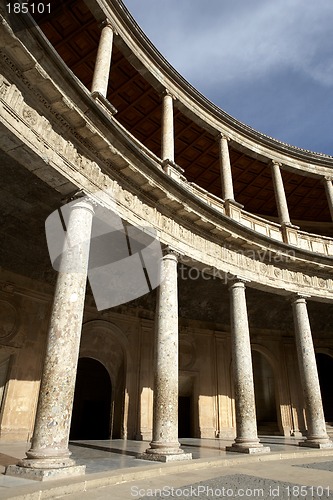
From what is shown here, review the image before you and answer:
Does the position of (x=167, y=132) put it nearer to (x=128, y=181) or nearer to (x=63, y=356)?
(x=128, y=181)

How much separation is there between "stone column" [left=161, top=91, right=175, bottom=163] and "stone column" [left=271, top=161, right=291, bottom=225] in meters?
4.73

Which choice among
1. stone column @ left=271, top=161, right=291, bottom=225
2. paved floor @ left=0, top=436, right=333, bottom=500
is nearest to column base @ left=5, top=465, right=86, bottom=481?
paved floor @ left=0, top=436, right=333, bottom=500

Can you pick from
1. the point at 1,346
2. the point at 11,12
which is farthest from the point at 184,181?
the point at 1,346

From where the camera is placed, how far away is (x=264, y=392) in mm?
16328

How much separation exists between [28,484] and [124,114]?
40.2 ft

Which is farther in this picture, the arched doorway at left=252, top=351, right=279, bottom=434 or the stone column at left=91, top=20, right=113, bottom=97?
the arched doorway at left=252, top=351, right=279, bottom=434

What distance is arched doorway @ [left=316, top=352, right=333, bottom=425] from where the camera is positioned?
54.5 ft

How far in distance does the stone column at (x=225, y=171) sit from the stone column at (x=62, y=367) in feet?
19.7

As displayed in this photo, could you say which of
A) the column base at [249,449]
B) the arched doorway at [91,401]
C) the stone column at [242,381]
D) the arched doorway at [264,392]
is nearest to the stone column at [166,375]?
the column base at [249,449]

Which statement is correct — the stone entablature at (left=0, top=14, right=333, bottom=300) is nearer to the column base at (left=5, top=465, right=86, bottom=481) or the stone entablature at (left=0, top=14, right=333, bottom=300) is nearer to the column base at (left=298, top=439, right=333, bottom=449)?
the column base at (left=298, top=439, right=333, bottom=449)

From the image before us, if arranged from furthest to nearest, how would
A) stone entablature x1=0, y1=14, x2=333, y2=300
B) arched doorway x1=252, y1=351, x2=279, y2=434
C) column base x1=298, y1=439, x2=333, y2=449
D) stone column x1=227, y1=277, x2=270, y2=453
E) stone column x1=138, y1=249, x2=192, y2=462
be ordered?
1. arched doorway x1=252, y1=351, x2=279, y2=434
2. column base x1=298, y1=439, x2=333, y2=449
3. stone column x1=227, y1=277, x2=270, y2=453
4. stone column x1=138, y1=249, x2=192, y2=462
5. stone entablature x1=0, y1=14, x2=333, y2=300

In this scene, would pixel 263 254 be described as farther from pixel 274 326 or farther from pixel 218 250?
pixel 274 326

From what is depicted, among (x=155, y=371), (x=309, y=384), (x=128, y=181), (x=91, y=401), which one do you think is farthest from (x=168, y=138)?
(x=91, y=401)

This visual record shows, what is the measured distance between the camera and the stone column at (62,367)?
4637 millimetres
